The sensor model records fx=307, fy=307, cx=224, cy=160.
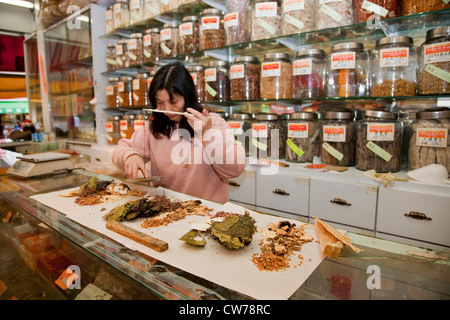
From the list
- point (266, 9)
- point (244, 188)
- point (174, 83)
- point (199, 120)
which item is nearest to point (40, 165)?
point (174, 83)

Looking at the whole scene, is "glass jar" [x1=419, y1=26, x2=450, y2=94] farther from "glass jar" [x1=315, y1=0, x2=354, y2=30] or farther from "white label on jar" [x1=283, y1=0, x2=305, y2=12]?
"white label on jar" [x1=283, y1=0, x2=305, y2=12]

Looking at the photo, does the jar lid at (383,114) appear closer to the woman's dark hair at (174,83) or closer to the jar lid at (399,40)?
the jar lid at (399,40)

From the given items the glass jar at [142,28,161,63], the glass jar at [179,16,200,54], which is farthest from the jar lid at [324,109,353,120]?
the glass jar at [142,28,161,63]

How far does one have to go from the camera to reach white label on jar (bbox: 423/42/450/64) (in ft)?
4.55

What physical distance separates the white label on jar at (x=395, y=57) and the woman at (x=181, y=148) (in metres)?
0.88

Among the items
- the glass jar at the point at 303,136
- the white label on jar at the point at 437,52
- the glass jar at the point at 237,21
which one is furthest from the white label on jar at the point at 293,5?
the white label on jar at the point at 437,52

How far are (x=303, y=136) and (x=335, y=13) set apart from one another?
0.70m

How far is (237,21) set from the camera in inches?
83.0

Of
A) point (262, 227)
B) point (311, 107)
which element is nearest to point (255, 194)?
→ point (311, 107)

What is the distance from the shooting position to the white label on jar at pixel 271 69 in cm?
192

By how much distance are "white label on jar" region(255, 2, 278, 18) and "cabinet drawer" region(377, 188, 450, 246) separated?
1.26 meters

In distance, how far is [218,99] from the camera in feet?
7.41

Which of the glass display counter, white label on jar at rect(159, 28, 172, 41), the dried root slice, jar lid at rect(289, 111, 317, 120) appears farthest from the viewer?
white label on jar at rect(159, 28, 172, 41)
